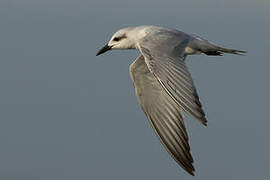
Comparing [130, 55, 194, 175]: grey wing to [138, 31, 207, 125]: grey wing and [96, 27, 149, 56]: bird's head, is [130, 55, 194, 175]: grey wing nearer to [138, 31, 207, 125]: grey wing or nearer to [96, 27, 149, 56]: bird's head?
[96, 27, 149, 56]: bird's head

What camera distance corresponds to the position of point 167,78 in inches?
412

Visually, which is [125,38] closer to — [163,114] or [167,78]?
[163,114]

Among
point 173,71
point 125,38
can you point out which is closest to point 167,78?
point 173,71

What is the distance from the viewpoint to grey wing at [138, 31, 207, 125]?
1021cm

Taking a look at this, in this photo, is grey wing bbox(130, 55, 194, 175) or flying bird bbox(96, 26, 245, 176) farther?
grey wing bbox(130, 55, 194, 175)

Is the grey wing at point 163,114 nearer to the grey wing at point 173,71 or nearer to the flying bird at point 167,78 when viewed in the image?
the flying bird at point 167,78

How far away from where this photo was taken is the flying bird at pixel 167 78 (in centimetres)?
1034

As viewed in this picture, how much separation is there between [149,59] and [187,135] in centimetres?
211

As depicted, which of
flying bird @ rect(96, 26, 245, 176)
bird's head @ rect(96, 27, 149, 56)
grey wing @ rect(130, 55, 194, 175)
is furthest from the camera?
bird's head @ rect(96, 27, 149, 56)

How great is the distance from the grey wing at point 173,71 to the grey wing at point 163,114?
1.29 m

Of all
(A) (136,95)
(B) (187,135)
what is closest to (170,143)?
(B) (187,135)

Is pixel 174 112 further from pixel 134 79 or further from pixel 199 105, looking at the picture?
pixel 199 105

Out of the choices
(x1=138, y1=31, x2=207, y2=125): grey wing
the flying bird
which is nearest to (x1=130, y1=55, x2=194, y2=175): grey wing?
the flying bird

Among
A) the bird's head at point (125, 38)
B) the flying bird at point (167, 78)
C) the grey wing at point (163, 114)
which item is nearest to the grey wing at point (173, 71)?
the flying bird at point (167, 78)
